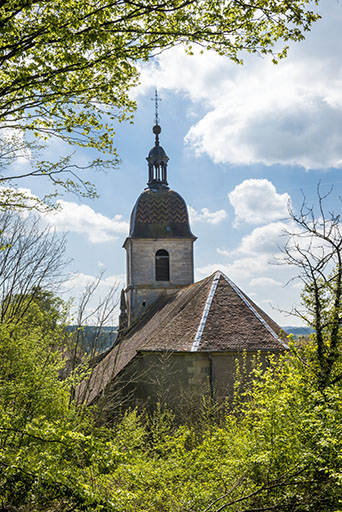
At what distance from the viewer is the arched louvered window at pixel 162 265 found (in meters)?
27.1

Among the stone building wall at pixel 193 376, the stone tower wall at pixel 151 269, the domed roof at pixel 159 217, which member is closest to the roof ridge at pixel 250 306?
the stone building wall at pixel 193 376

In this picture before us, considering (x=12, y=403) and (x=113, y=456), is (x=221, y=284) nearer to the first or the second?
(x=12, y=403)

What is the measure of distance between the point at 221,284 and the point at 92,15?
471 inches

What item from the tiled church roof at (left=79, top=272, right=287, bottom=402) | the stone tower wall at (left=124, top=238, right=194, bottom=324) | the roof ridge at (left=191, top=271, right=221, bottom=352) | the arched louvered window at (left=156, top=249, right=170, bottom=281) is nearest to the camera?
the tiled church roof at (left=79, top=272, right=287, bottom=402)

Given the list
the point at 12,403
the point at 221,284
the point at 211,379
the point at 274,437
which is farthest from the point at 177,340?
the point at 274,437

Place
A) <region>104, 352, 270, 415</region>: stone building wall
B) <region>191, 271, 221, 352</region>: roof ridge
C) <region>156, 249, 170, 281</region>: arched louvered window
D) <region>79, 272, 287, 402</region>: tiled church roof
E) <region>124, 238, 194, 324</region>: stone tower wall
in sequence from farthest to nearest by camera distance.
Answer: <region>156, 249, 170, 281</region>: arched louvered window → <region>124, 238, 194, 324</region>: stone tower wall → <region>191, 271, 221, 352</region>: roof ridge → <region>79, 272, 287, 402</region>: tiled church roof → <region>104, 352, 270, 415</region>: stone building wall

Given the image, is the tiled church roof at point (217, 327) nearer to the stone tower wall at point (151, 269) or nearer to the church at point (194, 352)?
the church at point (194, 352)

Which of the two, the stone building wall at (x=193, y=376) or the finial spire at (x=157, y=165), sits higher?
the finial spire at (x=157, y=165)

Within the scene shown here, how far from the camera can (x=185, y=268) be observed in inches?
1062

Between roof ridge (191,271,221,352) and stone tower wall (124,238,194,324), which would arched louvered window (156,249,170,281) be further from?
roof ridge (191,271,221,352)

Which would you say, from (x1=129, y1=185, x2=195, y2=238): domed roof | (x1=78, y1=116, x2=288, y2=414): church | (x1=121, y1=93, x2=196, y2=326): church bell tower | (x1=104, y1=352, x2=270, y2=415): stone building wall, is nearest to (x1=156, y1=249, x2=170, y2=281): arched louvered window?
(x1=121, y1=93, x2=196, y2=326): church bell tower

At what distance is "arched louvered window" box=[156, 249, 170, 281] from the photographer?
2714 cm

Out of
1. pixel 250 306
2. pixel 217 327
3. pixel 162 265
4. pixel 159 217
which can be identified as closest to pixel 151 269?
pixel 162 265

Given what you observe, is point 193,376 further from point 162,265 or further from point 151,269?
point 162,265
